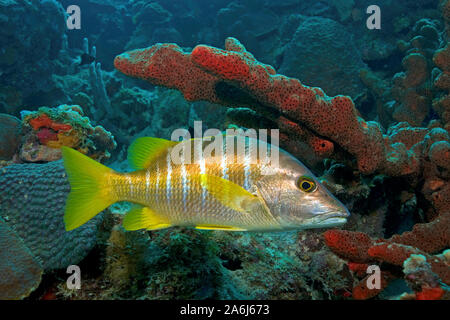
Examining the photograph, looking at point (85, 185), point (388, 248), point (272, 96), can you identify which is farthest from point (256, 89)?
point (388, 248)

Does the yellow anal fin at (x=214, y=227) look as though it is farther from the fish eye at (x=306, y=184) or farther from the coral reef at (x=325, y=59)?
the coral reef at (x=325, y=59)

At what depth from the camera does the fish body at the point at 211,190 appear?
1.85 m

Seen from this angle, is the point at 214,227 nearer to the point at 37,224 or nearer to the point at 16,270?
the point at 16,270

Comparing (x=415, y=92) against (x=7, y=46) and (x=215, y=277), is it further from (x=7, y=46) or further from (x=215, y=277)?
(x=7, y=46)

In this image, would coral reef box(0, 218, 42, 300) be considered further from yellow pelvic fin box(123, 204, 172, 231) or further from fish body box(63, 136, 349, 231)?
yellow pelvic fin box(123, 204, 172, 231)

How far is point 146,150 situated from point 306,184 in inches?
53.3

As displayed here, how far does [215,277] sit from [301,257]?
144 cm

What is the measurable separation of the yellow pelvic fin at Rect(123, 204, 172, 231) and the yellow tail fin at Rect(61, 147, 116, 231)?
0.70 feet

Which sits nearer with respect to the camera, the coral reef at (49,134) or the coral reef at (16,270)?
the coral reef at (16,270)

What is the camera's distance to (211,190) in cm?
185

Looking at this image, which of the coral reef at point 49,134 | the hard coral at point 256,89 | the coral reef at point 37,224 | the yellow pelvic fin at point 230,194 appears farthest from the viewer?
the coral reef at point 49,134

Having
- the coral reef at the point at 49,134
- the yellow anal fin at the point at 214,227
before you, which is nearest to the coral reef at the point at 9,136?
the coral reef at the point at 49,134

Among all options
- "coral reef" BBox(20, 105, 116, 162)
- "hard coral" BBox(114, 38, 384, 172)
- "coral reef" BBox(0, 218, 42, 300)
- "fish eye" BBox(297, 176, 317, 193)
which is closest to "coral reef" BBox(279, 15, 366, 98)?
"hard coral" BBox(114, 38, 384, 172)
